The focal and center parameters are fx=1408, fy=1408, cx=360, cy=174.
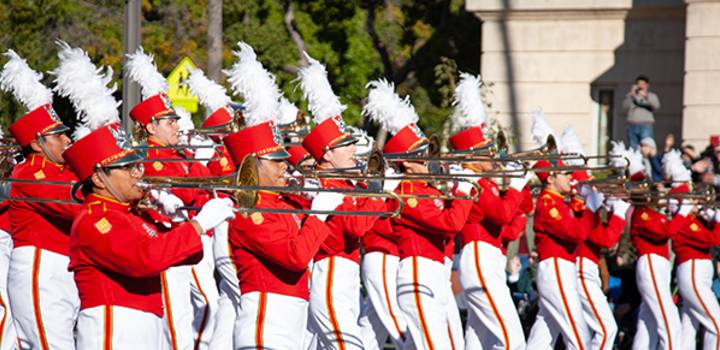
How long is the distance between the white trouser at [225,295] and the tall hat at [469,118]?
194cm

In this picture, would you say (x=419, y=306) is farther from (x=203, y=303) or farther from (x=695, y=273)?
(x=695, y=273)

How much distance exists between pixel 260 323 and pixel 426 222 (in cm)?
207

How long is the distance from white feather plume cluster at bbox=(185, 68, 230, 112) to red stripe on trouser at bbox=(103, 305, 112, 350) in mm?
4355

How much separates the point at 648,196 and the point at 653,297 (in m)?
0.84

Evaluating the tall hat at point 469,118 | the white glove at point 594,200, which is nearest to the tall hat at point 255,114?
the tall hat at point 469,118

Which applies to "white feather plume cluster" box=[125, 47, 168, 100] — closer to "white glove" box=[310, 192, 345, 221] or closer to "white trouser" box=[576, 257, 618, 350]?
"white glove" box=[310, 192, 345, 221]

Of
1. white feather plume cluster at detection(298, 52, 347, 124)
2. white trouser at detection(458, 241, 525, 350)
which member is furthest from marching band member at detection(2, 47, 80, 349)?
white trouser at detection(458, 241, 525, 350)

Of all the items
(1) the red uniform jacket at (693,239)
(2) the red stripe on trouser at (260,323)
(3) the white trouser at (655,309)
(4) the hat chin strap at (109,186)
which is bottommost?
(3) the white trouser at (655,309)

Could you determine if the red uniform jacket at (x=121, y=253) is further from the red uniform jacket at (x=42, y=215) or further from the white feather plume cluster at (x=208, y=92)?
the white feather plume cluster at (x=208, y=92)

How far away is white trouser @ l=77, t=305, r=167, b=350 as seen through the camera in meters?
6.76

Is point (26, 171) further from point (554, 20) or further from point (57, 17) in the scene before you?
point (554, 20)

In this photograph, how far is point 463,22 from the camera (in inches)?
950

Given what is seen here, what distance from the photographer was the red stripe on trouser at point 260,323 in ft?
24.1

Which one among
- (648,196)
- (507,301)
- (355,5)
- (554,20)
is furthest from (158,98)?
(355,5)
